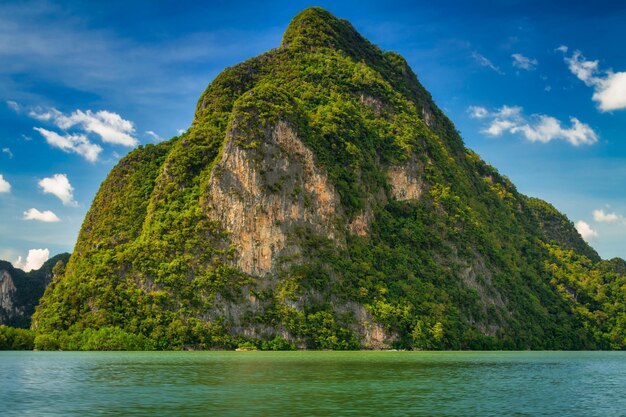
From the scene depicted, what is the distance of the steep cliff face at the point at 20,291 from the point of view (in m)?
178

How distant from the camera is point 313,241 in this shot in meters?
102

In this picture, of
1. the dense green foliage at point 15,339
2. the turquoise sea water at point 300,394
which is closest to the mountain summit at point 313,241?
the dense green foliage at point 15,339

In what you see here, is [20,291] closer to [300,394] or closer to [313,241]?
[313,241]

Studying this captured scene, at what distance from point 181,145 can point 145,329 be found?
39.6 meters

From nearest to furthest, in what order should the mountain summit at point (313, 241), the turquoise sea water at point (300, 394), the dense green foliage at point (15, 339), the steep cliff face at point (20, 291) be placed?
the turquoise sea water at point (300, 394), the dense green foliage at point (15, 339), the mountain summit at point (313, 241), the steep cliff face at point (20, 291)

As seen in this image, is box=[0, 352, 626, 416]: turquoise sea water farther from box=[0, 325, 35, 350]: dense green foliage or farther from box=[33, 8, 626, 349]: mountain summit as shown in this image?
box=[33, 8, 626, 349]: mountain summit

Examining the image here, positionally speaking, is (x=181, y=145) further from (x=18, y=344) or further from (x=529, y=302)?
(x=529, y=302)

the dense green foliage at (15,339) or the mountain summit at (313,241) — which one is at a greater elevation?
the mountain summit at (313,241)

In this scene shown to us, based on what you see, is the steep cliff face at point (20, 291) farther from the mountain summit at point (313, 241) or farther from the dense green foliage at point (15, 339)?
the dense green foliage at point (15, 339)

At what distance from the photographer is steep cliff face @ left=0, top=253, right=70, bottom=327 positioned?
585 feet

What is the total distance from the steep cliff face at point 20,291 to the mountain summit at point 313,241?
62.3 metres

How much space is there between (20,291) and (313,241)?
119091 millimetres

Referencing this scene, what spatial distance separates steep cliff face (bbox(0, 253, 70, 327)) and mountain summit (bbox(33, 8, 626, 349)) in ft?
204

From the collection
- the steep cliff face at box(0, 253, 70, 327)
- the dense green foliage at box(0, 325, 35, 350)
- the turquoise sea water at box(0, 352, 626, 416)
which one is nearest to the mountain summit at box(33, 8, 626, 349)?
the dense green foliage at box(0, 325, 35, 350)
